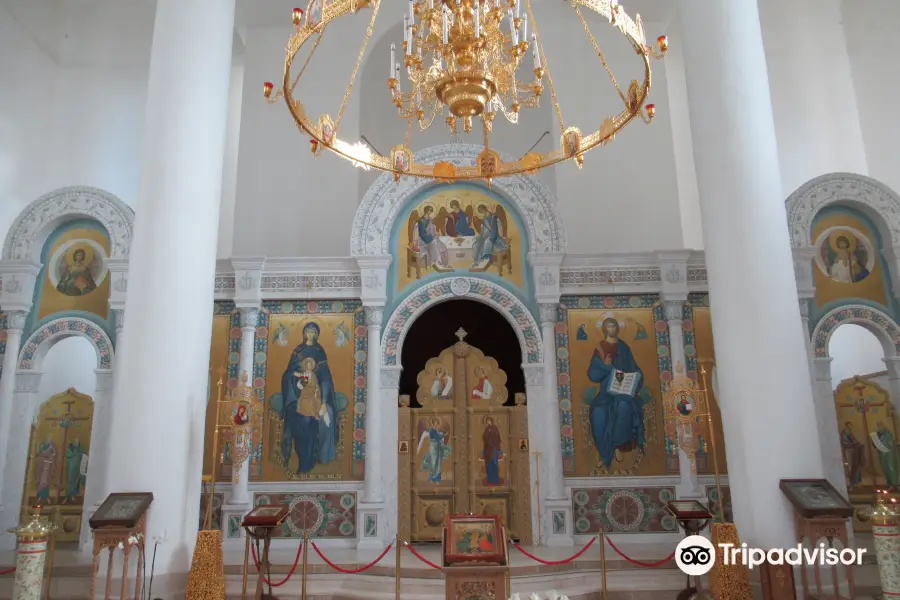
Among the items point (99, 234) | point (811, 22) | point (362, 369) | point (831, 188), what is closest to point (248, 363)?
point (362, 369)

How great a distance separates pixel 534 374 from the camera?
841cm

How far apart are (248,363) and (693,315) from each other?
575 cm

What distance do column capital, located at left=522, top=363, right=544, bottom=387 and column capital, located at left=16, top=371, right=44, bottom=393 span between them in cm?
620

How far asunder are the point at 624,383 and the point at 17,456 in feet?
25.0

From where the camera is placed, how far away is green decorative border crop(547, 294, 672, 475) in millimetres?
8305

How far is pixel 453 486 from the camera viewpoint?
27.2 feet

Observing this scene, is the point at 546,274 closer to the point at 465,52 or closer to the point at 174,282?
the point at 174,282

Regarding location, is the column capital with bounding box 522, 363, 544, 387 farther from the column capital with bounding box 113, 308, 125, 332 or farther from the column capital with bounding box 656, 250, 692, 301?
the column capital with bounding box 113, 308, 125, 332

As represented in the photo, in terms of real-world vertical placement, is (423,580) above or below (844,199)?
below

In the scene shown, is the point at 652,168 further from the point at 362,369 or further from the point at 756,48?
the point at 362,369

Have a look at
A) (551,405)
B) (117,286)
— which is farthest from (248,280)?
(551,405)

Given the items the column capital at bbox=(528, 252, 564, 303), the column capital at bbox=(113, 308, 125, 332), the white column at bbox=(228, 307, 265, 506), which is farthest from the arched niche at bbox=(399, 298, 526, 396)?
the column capital at bbox=(113, 308, 125, 332)

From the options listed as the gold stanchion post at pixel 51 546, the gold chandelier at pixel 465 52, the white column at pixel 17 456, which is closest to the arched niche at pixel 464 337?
the gold stanchion post at pixel 51 546

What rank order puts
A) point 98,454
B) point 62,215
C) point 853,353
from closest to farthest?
1. point 98,454
2. point 62,215
3. point 853,353
